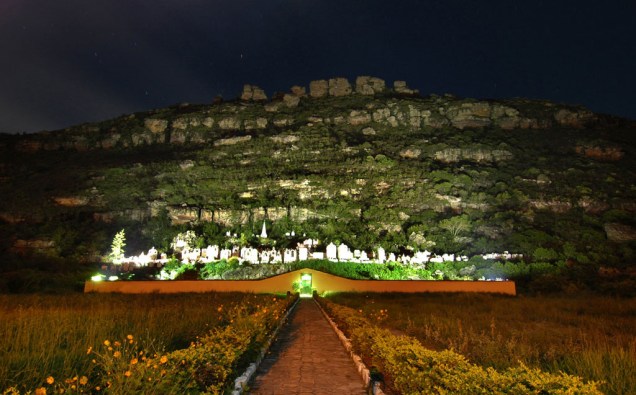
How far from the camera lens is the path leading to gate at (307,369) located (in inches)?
343

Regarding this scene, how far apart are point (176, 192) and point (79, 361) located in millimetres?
87024

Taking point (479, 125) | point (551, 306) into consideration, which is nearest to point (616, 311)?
point (551, 306)

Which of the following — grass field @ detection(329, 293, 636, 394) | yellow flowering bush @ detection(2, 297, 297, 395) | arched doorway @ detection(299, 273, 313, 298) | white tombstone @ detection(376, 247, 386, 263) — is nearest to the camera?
yellow flowering bush @ detection(2, 297, 297, 395)

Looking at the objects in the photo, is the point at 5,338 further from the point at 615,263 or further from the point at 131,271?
the point at 615,263

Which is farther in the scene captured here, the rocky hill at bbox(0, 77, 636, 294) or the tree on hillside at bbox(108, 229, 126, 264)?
the rocky hill at bbox(0, 77, 636, 294)

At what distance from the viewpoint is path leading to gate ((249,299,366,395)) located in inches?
343

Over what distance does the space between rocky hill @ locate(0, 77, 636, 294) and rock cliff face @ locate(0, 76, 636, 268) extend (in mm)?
359

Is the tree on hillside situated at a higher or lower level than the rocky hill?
lower

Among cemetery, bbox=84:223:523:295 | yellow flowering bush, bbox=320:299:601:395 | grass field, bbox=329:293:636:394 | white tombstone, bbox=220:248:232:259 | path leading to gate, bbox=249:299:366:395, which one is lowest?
path leading to gate, bbox=249:299:366:395

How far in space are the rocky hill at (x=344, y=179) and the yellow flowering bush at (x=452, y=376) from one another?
5590 centimetres

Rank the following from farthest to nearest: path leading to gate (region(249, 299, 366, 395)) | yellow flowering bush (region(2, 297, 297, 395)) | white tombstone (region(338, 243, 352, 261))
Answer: white tombstone (region(338, 243, 352, 261)) → path leading to gate (region(249, 299, 366, 395)) → yellow flowering bush (region(2, 297, 297, 395))

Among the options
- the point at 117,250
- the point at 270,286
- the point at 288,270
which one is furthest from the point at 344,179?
the point at 270,286

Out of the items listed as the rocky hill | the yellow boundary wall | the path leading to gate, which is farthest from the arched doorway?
the path leading to gate

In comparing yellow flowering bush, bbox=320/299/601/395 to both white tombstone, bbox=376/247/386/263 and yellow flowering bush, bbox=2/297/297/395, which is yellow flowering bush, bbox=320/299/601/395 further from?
white tombstone, bbox=376/247/386/263
